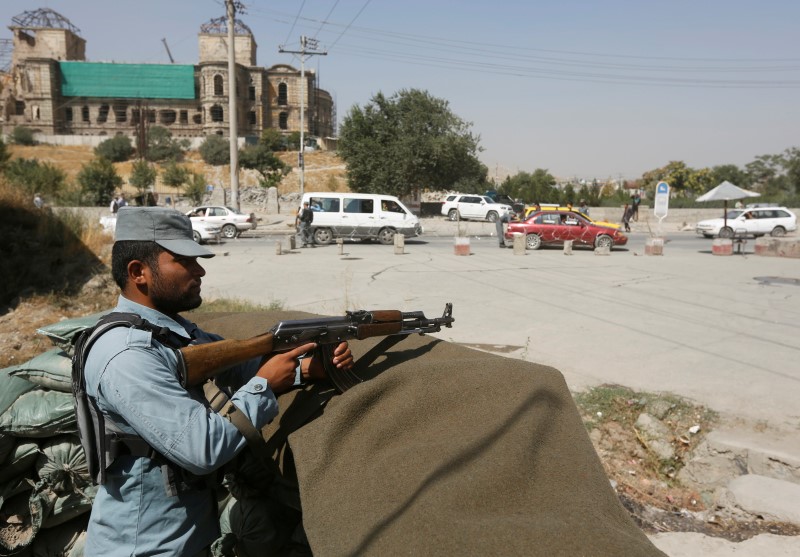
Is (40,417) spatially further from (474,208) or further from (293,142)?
(293,142)

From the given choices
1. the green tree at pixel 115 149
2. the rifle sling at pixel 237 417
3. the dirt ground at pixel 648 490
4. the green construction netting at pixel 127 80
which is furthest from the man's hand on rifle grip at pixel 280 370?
the green construction netting at pixel 127 80

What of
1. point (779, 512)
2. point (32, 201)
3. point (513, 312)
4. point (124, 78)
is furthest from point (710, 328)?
point (124, 78)

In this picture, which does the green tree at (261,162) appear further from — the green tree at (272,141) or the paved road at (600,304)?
the paved road at (600,304)

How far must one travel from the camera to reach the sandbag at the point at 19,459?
329cm

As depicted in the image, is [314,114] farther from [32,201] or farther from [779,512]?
[779,512]

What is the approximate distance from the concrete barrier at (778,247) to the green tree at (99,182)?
36740 millimetres

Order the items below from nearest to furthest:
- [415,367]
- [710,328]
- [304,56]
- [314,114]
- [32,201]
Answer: [415,367] < [710,328] < [32,201] < [304,56] < [314,114]

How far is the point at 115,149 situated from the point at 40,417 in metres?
76.4

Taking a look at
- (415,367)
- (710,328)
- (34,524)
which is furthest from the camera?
(710,328)

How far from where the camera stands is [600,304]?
1125cm

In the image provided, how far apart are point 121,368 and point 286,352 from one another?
663 millimetres

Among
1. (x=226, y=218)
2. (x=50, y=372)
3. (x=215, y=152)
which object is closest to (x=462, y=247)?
(x=226, y=218)

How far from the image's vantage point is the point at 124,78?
83438 millimetres

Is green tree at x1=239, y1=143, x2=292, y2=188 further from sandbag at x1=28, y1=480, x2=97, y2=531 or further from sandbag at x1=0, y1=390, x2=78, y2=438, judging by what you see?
sandbag at x1=28, y1=480, x2=97, y2=531
